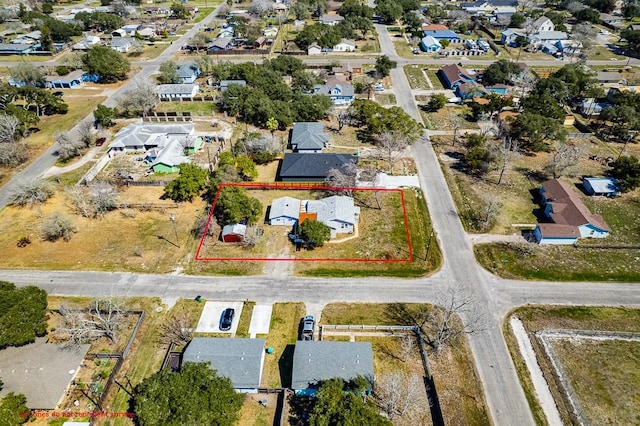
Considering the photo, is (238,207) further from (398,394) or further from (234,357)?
(398,394)

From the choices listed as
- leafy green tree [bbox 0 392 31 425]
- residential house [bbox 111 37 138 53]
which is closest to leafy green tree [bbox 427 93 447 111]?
leafy green tree [bbox 0 392 31 425]

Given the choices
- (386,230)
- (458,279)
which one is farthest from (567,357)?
(386,230)

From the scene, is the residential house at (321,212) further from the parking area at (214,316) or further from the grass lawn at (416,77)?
the grass lawn at (416,77)

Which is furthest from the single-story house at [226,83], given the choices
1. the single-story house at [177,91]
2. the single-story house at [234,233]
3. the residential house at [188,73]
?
the single-story house at [234,233]

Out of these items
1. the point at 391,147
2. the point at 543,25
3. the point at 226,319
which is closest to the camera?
the point at 226,319

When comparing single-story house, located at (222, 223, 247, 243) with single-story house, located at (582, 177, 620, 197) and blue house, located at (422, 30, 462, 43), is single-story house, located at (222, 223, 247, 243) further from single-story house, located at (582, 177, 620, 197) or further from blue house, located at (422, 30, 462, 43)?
blue house, located at (422, 30, 462, 43)

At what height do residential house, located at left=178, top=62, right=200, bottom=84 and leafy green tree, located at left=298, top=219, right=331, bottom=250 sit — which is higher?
residential house, located at left=178, top=62, right=200, bottom=84

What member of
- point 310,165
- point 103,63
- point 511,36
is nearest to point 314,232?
point 310,165

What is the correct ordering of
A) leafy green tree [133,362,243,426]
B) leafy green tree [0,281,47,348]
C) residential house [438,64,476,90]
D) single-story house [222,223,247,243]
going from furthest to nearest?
residential house [438,64,476,90] → single-story house [222,223,247,243] → leafy green tree [0,281,47,348] → leafy green tree [133,362,243,426]
